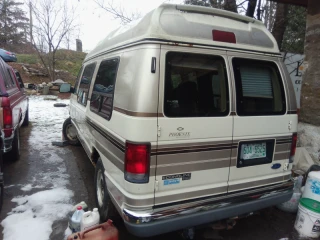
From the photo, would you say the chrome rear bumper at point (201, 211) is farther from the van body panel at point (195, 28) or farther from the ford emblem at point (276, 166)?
the van body panel at point (195, 28)

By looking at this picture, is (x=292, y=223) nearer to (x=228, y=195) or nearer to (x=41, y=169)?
(x=228, y=195)

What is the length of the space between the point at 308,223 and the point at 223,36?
2.45 m

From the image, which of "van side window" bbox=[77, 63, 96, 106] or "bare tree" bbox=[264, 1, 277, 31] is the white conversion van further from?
"bare tree" bbox=[264, 1, 277, 31]

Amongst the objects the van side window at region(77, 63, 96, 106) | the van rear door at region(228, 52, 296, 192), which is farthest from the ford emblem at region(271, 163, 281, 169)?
the van side window at region(77, 63, 96, 106)

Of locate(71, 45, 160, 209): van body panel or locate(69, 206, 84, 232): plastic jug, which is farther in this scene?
locate(69, 206, 84, 232): plastic jug

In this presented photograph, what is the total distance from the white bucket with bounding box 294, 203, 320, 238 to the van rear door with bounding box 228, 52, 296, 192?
48 cm

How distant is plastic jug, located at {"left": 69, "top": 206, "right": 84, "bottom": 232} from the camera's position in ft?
9.26

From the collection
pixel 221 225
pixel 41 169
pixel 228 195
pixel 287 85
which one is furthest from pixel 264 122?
pixel 41 169

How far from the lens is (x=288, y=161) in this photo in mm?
2961

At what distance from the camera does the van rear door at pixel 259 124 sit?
2573mm

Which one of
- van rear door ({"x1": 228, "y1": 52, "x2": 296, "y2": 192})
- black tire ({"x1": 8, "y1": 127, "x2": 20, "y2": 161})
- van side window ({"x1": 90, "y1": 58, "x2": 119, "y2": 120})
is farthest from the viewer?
black tire ({"x1": 8, "y1": 127, "x2": 20, "y2": 161})

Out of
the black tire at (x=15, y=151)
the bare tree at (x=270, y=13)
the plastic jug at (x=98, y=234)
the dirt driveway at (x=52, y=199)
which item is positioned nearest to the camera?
the plastic jug at (x=98, y=234)

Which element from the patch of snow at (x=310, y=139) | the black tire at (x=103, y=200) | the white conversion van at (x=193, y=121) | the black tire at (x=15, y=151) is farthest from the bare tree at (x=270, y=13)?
the black tire at (x=15, y=151)

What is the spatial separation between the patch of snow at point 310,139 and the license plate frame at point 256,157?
1.98 meters
